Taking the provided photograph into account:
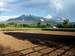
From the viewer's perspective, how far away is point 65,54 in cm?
1284

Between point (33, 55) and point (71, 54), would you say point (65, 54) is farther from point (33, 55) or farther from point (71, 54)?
point (33, 55)

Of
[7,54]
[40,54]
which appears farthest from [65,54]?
[7,54]

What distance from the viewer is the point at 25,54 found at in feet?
42.0

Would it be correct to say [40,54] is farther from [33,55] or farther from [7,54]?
[7,54]

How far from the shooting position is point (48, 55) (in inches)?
493

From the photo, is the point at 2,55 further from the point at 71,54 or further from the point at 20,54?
the point at 71,54

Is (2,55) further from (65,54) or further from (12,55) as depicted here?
(65,54)

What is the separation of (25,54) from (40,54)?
33.9 inches

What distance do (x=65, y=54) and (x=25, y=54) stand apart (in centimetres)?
229

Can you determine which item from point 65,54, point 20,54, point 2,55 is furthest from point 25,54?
point 65,54

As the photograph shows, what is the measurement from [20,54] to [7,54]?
75cm

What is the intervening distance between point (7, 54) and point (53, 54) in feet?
8.65

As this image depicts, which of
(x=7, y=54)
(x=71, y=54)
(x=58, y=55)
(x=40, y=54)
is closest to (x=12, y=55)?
(x=7, y=54)

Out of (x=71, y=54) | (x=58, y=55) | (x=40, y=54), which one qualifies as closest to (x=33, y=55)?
(x=40, y=54)
